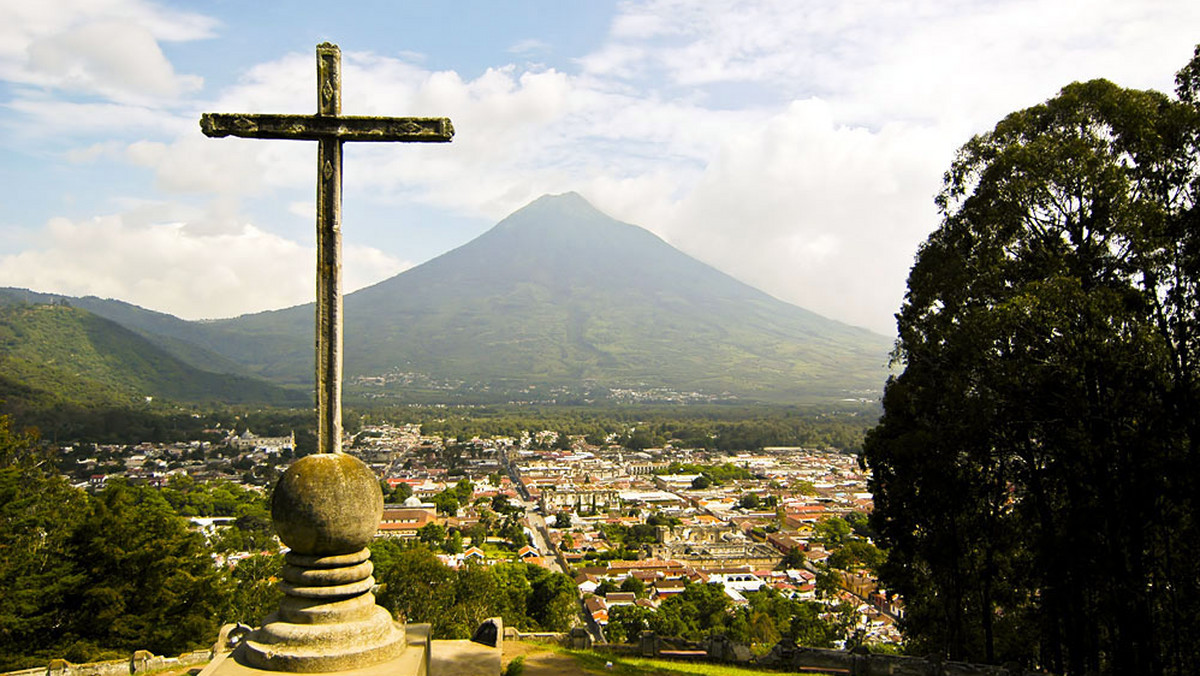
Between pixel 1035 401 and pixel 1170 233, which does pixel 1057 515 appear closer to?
pixel 1035 401

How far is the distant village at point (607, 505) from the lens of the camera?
101ft

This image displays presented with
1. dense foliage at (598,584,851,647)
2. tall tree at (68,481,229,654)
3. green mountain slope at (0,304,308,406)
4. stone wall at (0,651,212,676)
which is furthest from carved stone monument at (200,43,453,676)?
green mountain slope at (0,304,308,406)

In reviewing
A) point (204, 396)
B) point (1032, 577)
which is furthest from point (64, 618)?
point (204, 396)

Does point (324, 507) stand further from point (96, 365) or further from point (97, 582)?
point (96, 365)

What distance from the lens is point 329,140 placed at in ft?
14.5

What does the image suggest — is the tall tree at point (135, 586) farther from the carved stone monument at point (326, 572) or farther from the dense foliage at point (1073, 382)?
the dense foliage at point (1073, 382)

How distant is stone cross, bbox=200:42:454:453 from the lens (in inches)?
169

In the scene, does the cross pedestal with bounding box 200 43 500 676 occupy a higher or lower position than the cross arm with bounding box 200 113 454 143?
lower

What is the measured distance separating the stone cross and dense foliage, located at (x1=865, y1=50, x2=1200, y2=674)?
20.3 ft

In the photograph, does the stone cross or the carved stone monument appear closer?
the carved stone monument

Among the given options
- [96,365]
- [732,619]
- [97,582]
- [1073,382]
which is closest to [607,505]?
[732,619]

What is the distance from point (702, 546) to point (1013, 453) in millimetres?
33603

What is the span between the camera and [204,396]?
13150cm

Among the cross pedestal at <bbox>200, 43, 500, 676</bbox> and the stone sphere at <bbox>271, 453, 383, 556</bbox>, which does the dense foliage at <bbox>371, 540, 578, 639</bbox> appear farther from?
the stone sphere at <bbox>271, 453, 383, 556</bbox>
